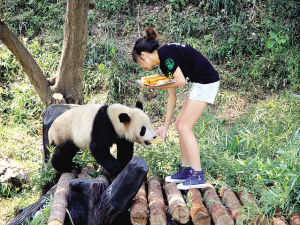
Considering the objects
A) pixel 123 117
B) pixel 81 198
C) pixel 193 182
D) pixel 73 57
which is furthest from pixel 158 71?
pixel 81 198

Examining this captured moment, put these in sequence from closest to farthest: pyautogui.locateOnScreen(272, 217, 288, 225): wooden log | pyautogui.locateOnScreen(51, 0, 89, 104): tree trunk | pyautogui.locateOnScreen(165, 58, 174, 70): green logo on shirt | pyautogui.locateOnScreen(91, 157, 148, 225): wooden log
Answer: pyautogui.locateOnScreen(91, 157, 148, 225): wooden log, pyautogui.locateOnScreen(272, 217, 288, 225): wooden log, pyautogui.locateOnScreen(165, 58, 174, 70): green logo on shirt, pyautogui.locateOnScreen(51, 0, 89, 104): tree trunk

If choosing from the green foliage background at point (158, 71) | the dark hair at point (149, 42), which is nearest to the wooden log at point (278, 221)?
the green foliage background at point (158, 71)

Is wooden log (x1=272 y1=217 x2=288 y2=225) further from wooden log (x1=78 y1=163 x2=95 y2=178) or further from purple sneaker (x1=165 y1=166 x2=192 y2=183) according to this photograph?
wooden log (x1=78 y1=163 x2=95 y2=178)

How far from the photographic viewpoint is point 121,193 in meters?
3.46

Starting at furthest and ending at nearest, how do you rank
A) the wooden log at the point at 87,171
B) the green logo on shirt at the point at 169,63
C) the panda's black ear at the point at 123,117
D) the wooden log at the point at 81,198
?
1. the wooden log at the point at 87,171
2. the panda's black ear at the point at 123,117
3. the green logo on shirt at the point at 169,63
4. the wooden log at the point at 81,198

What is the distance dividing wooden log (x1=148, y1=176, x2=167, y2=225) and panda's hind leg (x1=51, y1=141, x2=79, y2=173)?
103 centimetres

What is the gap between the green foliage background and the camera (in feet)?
20.8

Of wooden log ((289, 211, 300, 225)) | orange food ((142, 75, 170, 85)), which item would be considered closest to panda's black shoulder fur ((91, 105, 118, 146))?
orange food ((142, 75, 170, 85))

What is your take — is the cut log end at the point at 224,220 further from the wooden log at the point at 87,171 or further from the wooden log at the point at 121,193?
the wooden log at the point at 87,171

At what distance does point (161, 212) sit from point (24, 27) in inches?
304

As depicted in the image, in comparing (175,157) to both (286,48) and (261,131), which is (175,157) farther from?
(286,48)

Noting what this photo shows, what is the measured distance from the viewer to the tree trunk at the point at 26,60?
6141 millimetres

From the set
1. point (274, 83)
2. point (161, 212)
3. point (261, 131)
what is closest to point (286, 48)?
point (274, 83)

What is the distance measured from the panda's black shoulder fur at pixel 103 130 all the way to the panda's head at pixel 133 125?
57 millimetres
